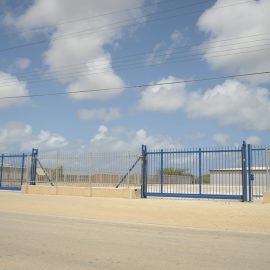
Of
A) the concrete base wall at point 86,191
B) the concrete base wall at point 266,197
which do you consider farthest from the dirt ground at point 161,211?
the concrete base wall at point 86,191

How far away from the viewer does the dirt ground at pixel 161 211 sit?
13339 mm

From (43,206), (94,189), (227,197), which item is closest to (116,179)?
(94,189)

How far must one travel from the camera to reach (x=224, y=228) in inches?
493

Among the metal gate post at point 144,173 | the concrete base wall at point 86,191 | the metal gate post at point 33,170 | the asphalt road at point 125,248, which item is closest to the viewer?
the asphalt road at point 125,248

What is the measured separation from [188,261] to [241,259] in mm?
1016

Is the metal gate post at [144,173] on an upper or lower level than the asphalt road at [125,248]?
upper

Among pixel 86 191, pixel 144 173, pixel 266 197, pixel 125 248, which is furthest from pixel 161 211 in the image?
pixel 125 248

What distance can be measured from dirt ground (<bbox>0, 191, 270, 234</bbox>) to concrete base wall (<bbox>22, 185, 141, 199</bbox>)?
0.75 metres

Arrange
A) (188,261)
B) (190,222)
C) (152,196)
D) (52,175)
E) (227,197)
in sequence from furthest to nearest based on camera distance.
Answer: (52,175) → (152,196) → (227,197) → (190,222) → (188,261)

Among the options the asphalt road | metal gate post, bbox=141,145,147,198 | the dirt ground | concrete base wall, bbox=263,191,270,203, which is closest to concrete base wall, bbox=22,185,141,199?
metal gate post, bbox=141,145,147,198

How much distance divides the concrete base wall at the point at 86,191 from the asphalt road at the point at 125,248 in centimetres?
762

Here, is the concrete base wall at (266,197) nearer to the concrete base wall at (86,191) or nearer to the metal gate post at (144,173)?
the metal gate post at (144,173)

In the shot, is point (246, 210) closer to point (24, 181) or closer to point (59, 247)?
point (59, 247)

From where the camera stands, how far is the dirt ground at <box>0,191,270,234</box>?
1334 centimetres
